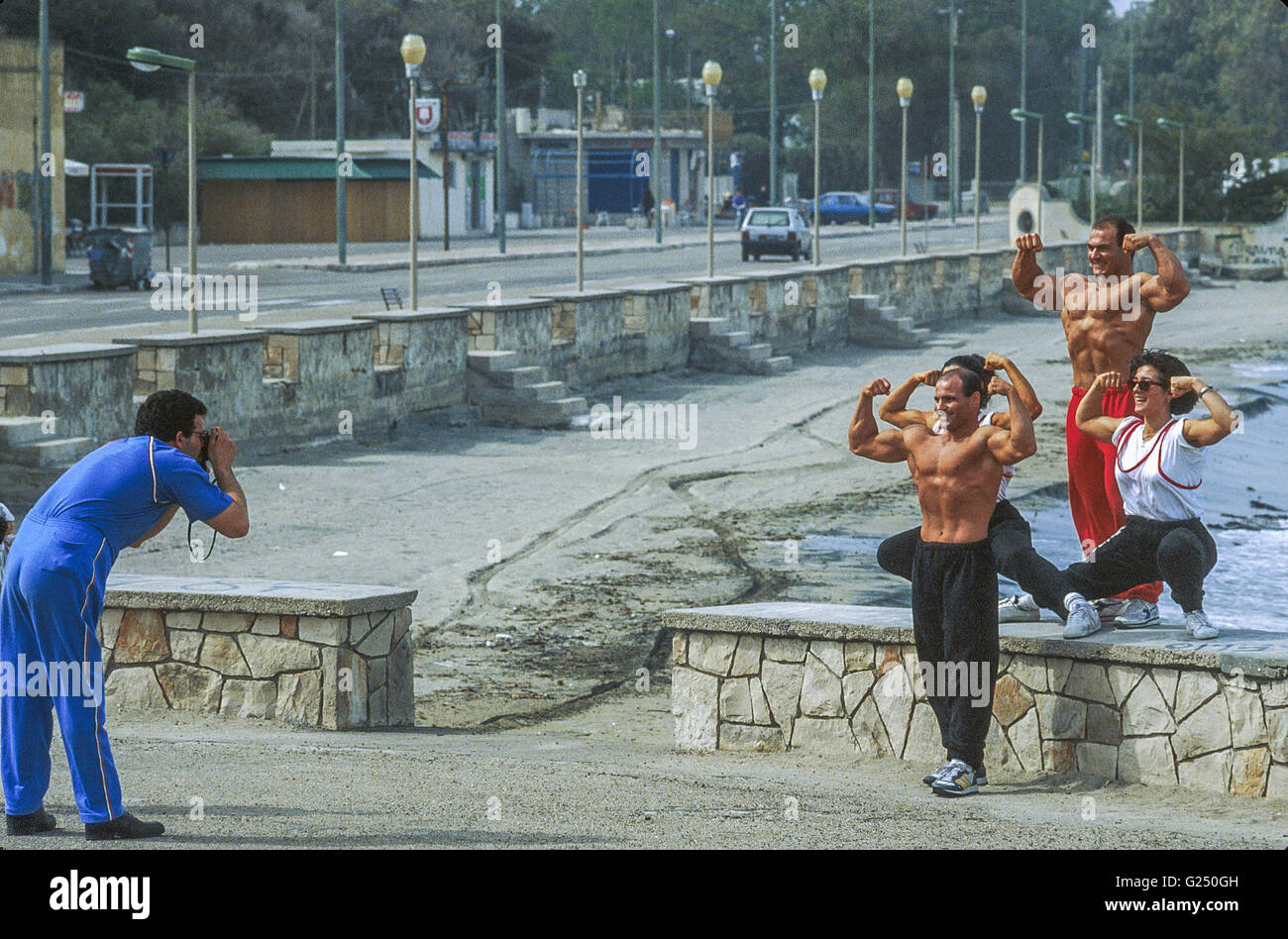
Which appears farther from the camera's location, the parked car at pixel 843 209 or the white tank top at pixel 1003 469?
the parked car at pixel 843 209

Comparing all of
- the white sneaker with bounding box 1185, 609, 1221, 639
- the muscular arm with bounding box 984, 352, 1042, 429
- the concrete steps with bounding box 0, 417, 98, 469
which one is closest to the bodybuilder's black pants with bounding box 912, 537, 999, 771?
the muscular arm with bounding box 984, 352, 1042, 429

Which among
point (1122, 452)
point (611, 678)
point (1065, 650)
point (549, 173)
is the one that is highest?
point (549, 173)

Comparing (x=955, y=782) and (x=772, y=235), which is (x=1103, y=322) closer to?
(x=955, y=782)

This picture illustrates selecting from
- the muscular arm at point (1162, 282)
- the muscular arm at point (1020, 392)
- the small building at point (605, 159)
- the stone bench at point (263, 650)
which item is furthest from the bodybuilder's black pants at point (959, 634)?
the small building at point (605, 159)

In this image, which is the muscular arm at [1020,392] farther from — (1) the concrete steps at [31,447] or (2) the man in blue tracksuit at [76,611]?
(1) the concrete steps at [31,447]

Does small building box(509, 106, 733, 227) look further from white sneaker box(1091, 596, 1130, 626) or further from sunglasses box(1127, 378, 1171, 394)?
sunglasses box(1127, 378, 1171, 394)

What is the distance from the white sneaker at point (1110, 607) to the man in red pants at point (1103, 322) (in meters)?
0.39

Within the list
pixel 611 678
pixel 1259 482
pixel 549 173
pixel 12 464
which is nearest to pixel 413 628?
pixel 611 678

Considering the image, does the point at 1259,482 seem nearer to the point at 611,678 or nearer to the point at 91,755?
the point at 611,678

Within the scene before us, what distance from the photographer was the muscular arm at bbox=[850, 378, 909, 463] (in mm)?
7617

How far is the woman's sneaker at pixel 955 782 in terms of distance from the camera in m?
7.12

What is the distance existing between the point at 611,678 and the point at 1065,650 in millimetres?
3739

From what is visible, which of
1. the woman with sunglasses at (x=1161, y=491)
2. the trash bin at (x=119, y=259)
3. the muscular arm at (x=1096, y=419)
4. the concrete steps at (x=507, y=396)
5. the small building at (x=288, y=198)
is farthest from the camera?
the small building at (x=288, y=198)

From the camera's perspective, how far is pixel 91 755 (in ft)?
20.0
